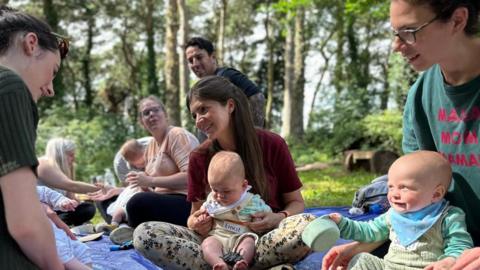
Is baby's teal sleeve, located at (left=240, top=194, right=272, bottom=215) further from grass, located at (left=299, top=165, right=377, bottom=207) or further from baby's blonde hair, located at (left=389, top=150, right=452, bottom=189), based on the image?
grass, located at (left=299, top=165, right=377, bottom=207)

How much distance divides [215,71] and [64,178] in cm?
176

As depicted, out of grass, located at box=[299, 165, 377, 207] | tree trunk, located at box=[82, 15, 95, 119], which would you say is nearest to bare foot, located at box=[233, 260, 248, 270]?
grass, located at box=[299, 165, 377, 207]

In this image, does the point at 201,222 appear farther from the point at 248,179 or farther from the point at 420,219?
the point at 420,219

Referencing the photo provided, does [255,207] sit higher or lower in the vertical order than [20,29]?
lower

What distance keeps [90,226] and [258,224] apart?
2390 mm

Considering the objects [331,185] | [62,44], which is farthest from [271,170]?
[331,185]

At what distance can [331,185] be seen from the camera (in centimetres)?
906

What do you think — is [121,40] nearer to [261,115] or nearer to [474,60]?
[261,115]

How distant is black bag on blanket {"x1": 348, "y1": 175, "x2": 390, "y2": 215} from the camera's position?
4602 millimetres

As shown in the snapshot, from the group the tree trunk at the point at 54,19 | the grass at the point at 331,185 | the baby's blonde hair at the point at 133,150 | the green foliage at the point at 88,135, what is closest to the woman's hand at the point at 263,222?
the baby's blonde hair at the point at 133,150

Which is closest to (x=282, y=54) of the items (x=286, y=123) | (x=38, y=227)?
(x=286, y=123)

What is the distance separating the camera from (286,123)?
16094 mm

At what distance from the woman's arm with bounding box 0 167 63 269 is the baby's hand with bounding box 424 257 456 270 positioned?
1.29 meters

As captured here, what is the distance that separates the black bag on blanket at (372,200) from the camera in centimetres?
460
